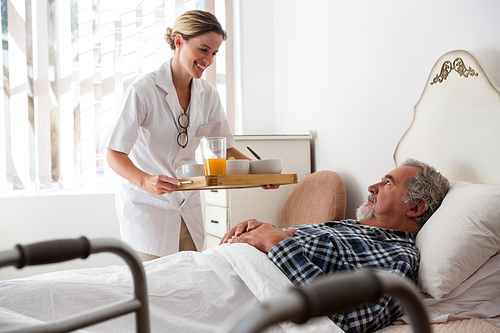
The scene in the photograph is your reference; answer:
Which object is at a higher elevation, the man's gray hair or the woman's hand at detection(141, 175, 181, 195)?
the woman's hand at detection(141, 175, 181, 195)

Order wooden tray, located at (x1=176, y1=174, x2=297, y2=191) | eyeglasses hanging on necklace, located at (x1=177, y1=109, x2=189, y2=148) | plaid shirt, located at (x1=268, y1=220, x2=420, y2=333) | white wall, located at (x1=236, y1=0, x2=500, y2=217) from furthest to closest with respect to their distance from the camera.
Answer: eyeglasses hanging on necklace, located at (x1=177, y1=109, x2=189, y2=148) < white wall, located at (x1=236, y1=0, x2=500, y2=217) < wooden tray, located at (x1=176, y1=174, x2=297, y2=191) < plaid shirt, located at (x1=268, y1=220, x2=420, y2=333)

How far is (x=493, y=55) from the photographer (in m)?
1.50

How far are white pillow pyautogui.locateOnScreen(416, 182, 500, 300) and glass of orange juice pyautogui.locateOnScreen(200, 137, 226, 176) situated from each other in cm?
68

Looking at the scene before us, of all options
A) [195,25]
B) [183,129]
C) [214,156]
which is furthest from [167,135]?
[214,156]

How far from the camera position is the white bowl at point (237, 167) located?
1.41m

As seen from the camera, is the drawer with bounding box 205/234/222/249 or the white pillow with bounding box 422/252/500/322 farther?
the drawer with bounding box 205/234/222/249

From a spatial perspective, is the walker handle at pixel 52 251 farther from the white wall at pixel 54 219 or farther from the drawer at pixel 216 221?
the white wall at pixel 54 219

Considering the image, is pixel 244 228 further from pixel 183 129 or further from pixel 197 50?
pixel 197 50

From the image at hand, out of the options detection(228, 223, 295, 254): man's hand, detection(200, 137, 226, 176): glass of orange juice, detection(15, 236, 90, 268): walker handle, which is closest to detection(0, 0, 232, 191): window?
detection(228, 223, 295, 254): man's hand

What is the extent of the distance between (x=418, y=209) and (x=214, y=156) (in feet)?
2.52

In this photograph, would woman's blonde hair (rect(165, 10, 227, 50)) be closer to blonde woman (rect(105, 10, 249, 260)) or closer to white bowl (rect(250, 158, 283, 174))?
blonde woman (rect(105, 10, 249, 260))

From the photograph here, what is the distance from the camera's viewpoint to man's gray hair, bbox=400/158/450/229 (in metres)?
1.56

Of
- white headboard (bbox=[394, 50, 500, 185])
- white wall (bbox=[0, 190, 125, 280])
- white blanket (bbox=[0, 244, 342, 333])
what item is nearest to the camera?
white blanket (bbox=[0, 244, 342, 333])

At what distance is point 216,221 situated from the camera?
2.90m
